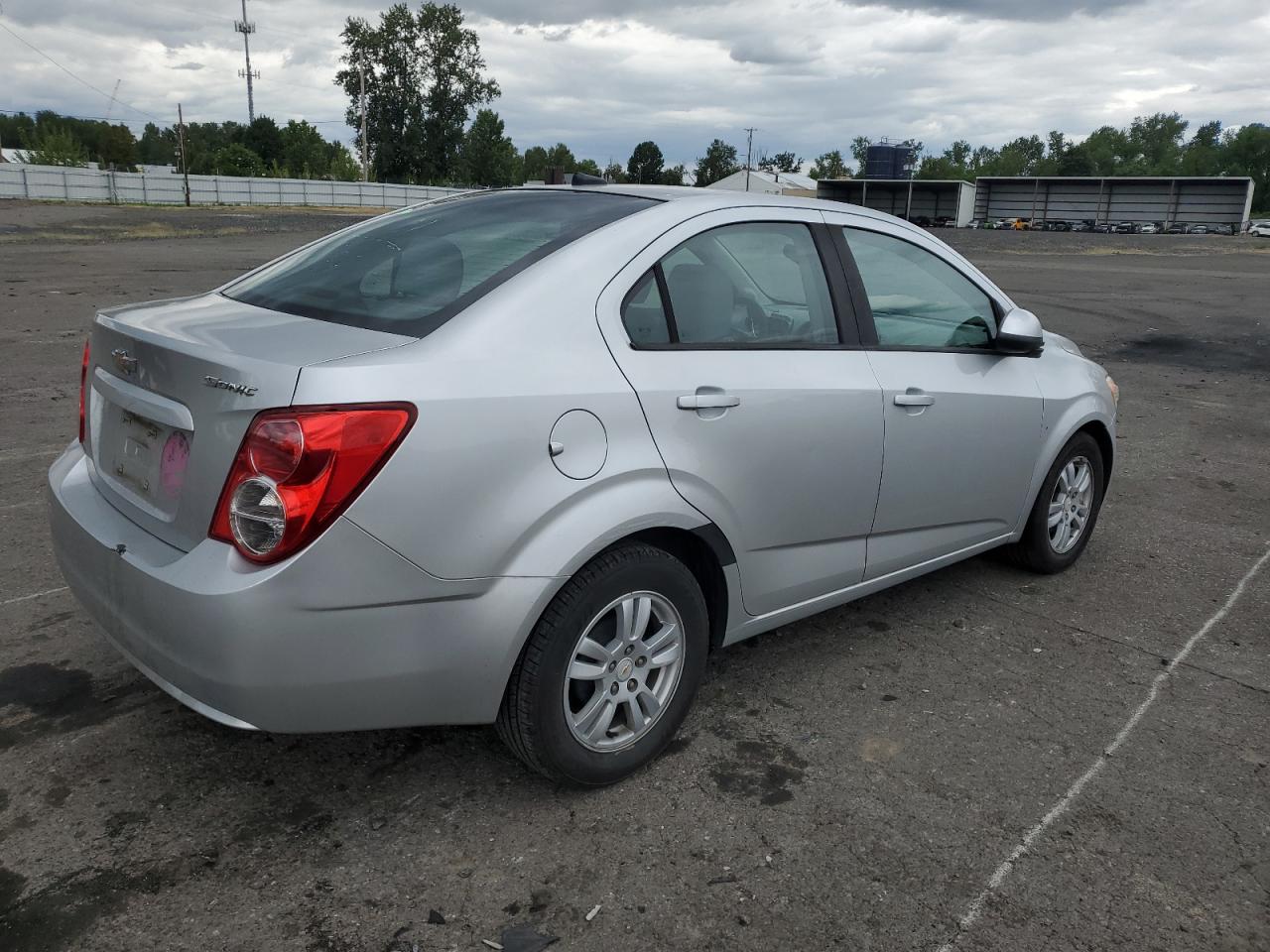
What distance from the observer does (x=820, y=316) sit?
3.47 meters

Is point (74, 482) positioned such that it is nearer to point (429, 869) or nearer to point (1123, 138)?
point (429, 869)

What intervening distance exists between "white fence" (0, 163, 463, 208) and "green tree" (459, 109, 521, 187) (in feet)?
76.6

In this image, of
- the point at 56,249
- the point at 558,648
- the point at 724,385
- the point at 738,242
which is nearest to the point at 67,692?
the point at 558,648

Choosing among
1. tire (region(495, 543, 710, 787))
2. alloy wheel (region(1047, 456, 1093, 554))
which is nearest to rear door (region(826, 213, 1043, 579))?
alloy wheel (region(1047, 456, 1093, 554))

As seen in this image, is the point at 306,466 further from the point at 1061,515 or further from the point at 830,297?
the point at 1061,515

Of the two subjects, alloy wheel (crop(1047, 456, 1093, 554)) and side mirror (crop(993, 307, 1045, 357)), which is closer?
side mirror (crop(993, 307, 1045, 357))

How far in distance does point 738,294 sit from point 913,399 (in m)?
0.78

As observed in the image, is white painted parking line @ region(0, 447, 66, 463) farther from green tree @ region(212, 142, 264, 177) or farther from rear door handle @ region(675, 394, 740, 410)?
green tree @ region(212, 142, 264, 177)

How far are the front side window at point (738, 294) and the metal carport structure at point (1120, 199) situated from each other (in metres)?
89.1

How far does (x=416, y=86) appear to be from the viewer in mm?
91688

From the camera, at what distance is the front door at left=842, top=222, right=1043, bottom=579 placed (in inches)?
142

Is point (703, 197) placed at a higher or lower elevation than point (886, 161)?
lower

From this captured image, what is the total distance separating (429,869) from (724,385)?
5.01 ft

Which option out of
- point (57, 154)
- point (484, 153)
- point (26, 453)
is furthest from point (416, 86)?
point (26, 453)
